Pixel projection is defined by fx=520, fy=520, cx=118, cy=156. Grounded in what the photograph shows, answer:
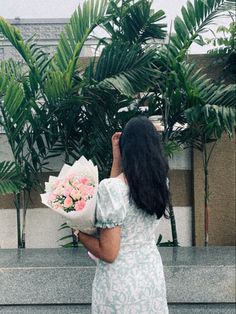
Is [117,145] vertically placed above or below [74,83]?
below

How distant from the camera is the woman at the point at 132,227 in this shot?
1969 mm

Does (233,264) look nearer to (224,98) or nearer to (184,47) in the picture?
(224,98)

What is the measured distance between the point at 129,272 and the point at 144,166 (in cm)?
42

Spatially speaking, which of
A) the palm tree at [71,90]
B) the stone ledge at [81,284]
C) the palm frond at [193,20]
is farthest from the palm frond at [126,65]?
the stone ledge at [81,284]

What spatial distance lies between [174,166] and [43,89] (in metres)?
1.61

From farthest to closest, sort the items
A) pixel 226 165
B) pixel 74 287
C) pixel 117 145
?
pixel 226 165 → pixel 74 287 → pixel 117 145

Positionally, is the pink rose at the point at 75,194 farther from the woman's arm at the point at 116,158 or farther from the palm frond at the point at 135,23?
the palm frond at the point at 135,23

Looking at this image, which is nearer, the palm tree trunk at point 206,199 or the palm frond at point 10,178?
the palm frond at point 10,178

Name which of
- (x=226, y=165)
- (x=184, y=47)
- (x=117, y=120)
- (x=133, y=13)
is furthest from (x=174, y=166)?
(x=133, y=13)

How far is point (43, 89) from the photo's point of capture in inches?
169

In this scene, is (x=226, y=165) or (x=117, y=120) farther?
(x=226, y=165)

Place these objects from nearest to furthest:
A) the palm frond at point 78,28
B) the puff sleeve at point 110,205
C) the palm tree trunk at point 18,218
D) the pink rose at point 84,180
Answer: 1. the puff sleeve at point 110,205
2. the pink rose at point 84,180
3. the palm frond at point 78,28
4. the palm tree trunk at point 18,218

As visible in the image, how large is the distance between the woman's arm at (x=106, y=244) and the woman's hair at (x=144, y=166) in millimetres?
150

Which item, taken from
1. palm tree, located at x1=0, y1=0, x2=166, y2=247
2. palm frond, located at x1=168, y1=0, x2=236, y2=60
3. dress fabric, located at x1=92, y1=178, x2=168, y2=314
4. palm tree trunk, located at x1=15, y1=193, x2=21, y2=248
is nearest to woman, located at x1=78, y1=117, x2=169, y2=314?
dress fabric, located at x1=92, y1=178, x2=168, y2=314
